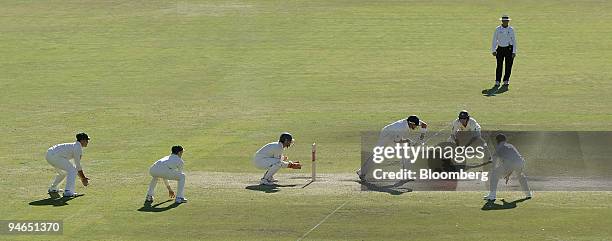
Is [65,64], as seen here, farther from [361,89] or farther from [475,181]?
[475,181]

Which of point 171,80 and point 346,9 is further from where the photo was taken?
point 346,9

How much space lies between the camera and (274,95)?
172 ft

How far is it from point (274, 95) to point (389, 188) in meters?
18.8

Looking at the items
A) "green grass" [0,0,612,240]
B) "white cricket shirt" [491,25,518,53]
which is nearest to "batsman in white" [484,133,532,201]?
"green grass" [0,0,612,240]

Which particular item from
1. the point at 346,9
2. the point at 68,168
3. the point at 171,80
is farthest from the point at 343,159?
the point at 346,9

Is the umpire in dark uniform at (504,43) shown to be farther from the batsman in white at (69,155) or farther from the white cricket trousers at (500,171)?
the batsman in white at (69,155)

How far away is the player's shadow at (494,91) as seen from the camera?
167ft

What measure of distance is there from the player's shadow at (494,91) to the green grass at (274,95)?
398 millimetres

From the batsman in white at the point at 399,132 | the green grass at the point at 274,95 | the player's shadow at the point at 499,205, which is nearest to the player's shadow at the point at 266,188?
the green grass at the point at 274,95

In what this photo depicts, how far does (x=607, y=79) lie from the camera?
5462 centimetres

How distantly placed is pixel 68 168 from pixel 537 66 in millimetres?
31900

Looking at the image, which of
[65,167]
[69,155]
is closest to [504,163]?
[69,155]

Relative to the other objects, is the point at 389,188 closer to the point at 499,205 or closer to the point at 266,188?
the point at 266,188

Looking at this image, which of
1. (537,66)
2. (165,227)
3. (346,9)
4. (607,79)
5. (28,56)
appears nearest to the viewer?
(165,227)
